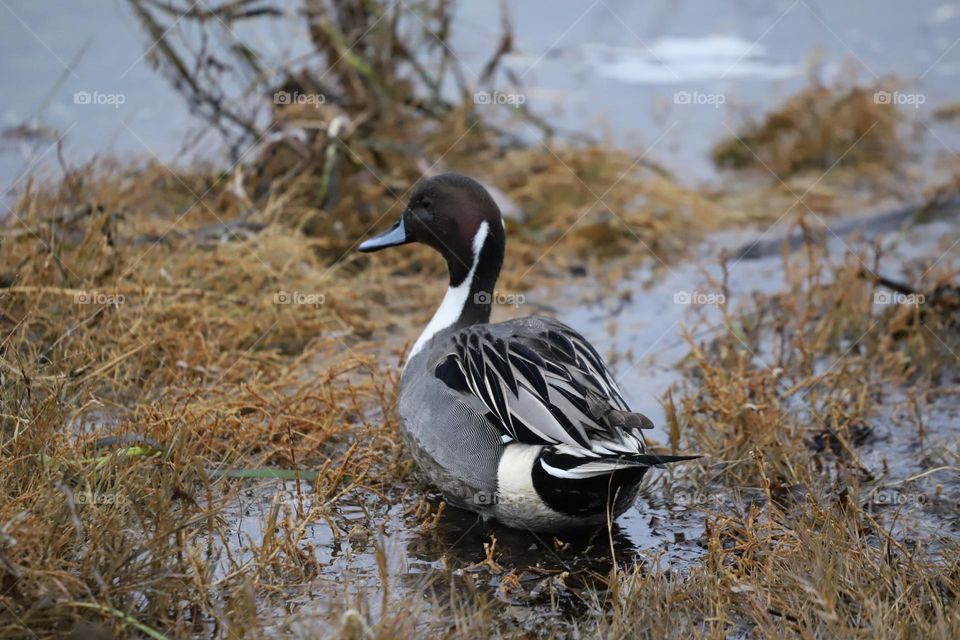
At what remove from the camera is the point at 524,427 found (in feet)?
10.7

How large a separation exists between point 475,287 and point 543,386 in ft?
2.98

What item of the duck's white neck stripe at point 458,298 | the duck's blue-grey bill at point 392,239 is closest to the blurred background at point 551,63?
the duck's blue-grey bill at point 392,239

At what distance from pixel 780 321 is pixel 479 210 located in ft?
5.74

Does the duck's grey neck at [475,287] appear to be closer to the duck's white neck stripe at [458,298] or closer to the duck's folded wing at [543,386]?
the duck's white neck stripe at [458,298]

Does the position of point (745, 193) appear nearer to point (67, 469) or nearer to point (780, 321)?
point (780, 321)

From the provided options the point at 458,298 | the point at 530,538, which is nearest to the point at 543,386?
the point at 530,538

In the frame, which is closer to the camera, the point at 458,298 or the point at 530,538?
the point at 530,538

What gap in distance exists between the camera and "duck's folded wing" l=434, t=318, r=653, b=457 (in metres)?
3.19

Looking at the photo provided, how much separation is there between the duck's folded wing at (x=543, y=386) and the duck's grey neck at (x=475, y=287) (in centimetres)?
34

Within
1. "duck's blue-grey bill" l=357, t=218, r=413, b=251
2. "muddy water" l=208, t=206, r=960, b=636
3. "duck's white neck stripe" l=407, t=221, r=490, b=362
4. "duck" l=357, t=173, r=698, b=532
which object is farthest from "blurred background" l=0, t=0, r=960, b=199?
"muddy water" l=208, t=206, r=960, b=636

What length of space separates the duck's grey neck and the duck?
3.7 inches

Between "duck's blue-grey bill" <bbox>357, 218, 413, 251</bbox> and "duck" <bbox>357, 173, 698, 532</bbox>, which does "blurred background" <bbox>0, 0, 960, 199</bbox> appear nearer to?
"duck's blue-grey bill" <bbox>357, 218, 413, 251</bbox>

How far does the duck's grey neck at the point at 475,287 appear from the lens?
161 inches

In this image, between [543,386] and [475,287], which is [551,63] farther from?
[543,386]
